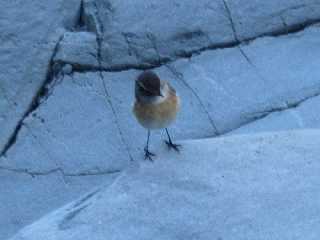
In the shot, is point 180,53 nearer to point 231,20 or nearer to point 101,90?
point 231,20

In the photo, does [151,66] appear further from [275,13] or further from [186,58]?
[275,13]

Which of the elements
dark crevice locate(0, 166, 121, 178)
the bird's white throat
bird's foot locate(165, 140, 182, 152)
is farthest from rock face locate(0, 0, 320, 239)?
the bird's white throat

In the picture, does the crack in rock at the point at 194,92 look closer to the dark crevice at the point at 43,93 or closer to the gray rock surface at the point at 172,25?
the gray rock surface at the point at 172,25

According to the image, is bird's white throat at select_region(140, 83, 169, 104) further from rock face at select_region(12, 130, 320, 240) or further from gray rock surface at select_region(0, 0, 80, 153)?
gray rock surface at select_region(0, 0, 80, 153)

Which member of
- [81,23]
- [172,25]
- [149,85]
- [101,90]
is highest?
[149,85]

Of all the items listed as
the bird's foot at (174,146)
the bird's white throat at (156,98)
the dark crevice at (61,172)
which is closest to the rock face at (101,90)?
the dark crevice at (61,172)

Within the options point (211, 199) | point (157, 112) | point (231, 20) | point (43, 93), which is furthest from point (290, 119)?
point (211, 199)

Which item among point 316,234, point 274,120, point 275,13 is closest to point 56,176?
point 274,120
